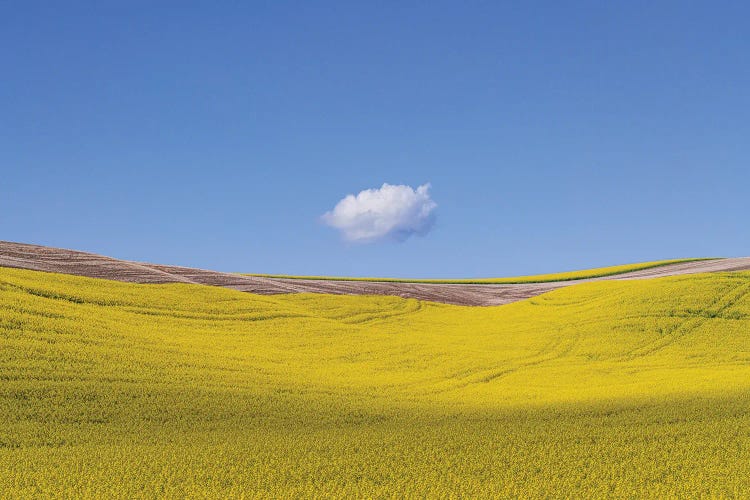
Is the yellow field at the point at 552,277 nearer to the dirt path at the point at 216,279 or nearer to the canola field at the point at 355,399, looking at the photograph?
the dirt path at the point at 216,279

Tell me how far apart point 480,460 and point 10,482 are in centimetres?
A: 619

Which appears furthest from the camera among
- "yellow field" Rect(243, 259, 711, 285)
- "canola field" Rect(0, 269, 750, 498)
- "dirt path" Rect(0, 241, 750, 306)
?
"yellow field" Rect(243, 259, 711, 285)

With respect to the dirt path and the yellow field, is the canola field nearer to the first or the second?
the dirt path

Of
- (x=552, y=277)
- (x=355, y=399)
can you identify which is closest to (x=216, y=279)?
(x=355, y=399)

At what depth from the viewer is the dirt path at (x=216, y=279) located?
90.6 ft

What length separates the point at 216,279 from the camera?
30719mm

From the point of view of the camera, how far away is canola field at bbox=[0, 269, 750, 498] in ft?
27.3

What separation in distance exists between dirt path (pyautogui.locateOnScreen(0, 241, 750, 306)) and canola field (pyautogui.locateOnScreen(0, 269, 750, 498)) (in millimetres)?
2884

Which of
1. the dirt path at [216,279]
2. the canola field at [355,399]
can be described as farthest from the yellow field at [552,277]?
the canola field at [355,399]

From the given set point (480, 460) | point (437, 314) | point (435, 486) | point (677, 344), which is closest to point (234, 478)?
point (435, 486)

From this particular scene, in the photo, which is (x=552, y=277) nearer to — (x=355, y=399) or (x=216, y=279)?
(x=216, y=279)

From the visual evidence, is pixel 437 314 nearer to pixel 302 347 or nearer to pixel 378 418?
pixel 302 347

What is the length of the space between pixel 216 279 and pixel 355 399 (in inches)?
749

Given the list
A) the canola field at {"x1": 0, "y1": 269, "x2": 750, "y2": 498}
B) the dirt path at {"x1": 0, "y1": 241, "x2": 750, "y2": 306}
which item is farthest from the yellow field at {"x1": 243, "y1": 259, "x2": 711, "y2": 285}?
the canola field at {"x1": 0, "y1": 269, "x2": 750, "y2": 498}
